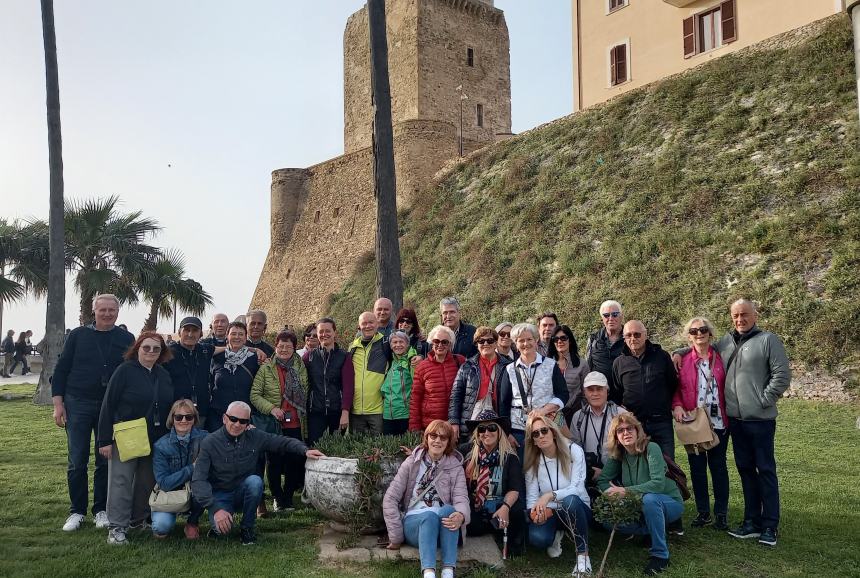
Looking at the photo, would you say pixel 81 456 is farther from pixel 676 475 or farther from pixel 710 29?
pixel 710 29

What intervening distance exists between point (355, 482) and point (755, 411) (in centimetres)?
321

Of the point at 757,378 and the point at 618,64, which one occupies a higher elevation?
the point at 618,64

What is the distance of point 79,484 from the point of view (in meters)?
5.75

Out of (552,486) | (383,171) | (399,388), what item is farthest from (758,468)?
(383,171)

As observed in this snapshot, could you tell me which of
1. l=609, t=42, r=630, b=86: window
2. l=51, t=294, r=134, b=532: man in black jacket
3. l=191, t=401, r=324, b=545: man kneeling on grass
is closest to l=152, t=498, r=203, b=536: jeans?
l=191, t=401, r=324, b=545: man kneeling on grass

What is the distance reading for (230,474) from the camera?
544 centimetres

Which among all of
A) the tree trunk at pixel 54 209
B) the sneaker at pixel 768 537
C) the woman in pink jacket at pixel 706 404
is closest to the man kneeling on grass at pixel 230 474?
the woman in pink jacket at pixel 706 404

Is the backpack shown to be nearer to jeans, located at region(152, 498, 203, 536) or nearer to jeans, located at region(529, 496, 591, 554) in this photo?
jeans, located at region(529, 496, 591, 554)

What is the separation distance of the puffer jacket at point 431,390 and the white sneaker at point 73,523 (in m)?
2.86

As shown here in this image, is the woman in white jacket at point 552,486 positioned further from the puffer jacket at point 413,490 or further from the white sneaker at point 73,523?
the white sneaker at point 73,523

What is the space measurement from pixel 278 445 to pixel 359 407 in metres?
1.04

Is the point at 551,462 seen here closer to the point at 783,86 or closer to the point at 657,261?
the point at 657,261

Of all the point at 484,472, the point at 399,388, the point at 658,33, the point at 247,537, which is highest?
the point at 658,33

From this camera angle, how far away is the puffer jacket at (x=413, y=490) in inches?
195
